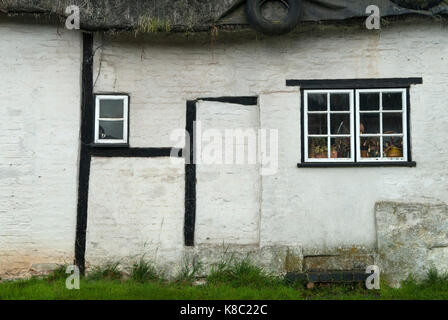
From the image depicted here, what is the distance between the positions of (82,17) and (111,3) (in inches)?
18.2

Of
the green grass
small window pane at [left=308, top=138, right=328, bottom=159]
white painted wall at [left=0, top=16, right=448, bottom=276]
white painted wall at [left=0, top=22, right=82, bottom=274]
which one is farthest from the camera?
small window pane at [left=308, top=138, right=328, bottom=159]

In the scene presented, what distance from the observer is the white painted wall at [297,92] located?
8039mm

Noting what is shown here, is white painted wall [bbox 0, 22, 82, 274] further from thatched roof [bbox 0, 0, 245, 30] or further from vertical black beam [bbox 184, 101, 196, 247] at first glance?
vertical black beam [bbox 184, 101, 196, 247]

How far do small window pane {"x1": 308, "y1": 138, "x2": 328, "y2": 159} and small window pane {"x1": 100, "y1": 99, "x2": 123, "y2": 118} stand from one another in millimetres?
2881

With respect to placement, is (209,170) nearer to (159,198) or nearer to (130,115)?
(159,198)

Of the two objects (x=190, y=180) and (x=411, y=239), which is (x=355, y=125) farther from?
(x=190, y=180)

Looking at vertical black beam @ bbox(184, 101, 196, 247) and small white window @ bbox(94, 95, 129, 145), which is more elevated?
small white window @ bbox(94, 95, 129, 145)

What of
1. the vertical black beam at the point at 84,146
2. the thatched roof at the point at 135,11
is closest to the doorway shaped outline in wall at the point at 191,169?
the thatched roof at the point at 135,11

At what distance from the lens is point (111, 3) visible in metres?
8.08

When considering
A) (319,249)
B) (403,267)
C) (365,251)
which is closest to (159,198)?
(319,249)

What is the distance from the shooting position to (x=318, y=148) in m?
8.30

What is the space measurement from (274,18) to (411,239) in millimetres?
3670

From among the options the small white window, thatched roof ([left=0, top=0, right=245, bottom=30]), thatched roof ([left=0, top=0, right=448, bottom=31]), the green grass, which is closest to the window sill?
the green grass

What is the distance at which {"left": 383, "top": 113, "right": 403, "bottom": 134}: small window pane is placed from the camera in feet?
27.0
